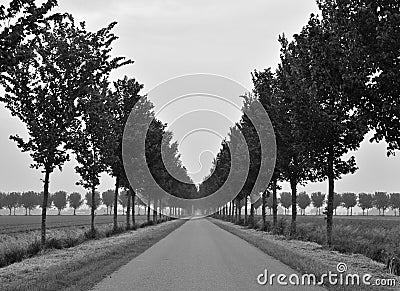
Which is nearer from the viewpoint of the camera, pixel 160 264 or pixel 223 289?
pixel 223 289

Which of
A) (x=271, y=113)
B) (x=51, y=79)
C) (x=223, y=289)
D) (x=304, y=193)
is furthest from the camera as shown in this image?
(x=304, y=193)

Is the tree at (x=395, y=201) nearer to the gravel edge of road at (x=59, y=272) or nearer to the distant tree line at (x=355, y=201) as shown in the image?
the distant tree line at (x=355, y=201)

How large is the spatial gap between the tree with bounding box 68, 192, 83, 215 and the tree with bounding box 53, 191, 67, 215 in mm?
2001

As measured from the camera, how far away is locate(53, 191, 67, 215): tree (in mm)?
183875

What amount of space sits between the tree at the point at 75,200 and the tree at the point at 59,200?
2.00 meters

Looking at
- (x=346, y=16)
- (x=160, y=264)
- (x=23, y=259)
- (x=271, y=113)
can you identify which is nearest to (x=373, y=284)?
(x=160, y=264)

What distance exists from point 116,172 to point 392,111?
30.0m

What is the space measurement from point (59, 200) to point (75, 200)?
243 inches

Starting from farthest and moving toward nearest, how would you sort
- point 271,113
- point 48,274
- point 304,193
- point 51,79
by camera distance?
point 304,193 → point 271,113 → point 51,79 → point 48,274

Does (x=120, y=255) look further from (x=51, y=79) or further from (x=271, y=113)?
(x=271, y=113)

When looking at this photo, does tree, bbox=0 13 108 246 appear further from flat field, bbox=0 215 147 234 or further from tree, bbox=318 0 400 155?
flat field, bbox=0 215 147 234

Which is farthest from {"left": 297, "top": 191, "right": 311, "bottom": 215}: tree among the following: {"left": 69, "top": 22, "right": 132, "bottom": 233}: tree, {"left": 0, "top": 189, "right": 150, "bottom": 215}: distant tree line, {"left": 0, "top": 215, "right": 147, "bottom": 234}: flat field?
{"left": 69, "top": 22, "right": 132, "bottom": 233}: tree

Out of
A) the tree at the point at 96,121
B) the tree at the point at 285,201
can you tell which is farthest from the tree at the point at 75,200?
the tree at the point at 96,121

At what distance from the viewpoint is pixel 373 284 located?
11906 millimetres
